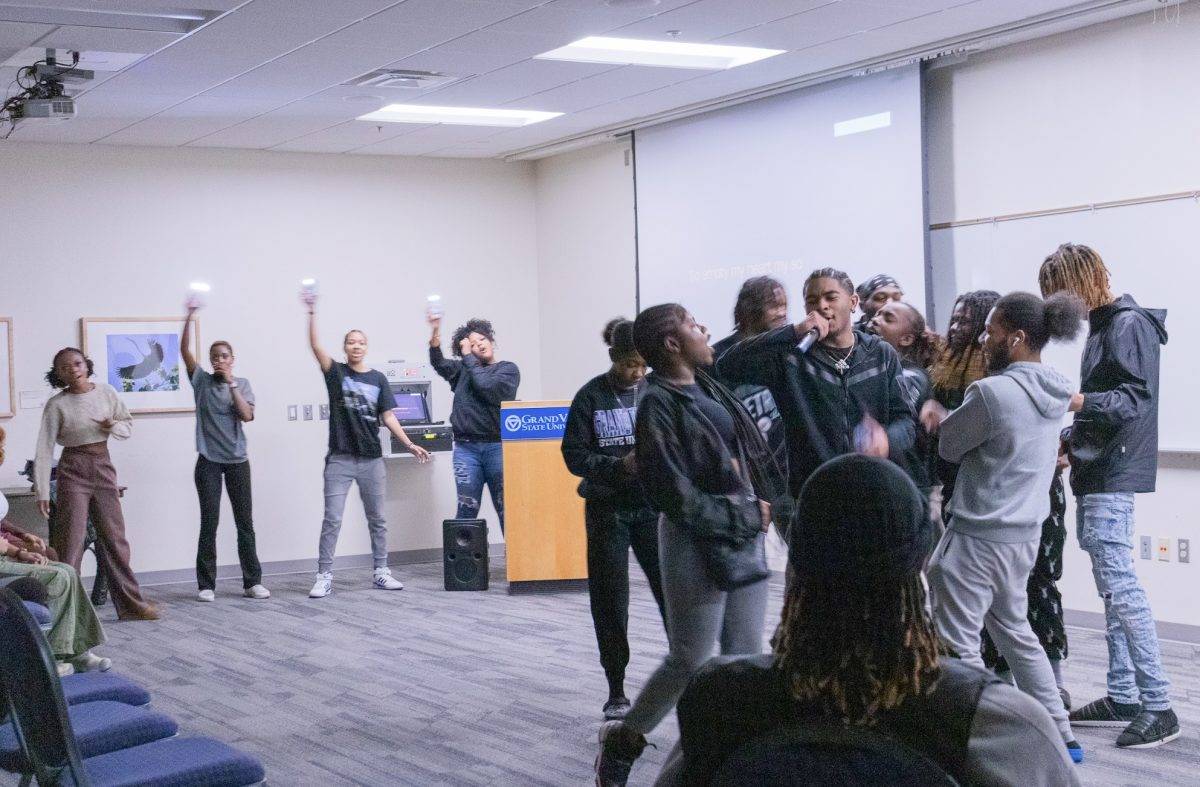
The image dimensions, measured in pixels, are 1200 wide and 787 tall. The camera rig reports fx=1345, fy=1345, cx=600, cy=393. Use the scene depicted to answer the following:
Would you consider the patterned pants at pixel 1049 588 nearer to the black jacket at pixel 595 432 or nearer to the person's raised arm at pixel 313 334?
the black jacket at pixel 595 432

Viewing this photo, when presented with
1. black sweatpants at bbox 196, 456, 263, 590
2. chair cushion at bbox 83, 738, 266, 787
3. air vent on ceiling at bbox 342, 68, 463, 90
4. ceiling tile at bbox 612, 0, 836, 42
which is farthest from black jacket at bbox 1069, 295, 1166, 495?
black sweatpants at bbox 196, 456, 263, 590

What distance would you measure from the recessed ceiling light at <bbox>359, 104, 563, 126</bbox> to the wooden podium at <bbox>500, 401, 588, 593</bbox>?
2107mm

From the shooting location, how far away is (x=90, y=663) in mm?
6359

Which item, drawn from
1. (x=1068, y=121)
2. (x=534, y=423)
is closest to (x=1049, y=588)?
(x=1068, y=121)

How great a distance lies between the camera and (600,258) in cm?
1067

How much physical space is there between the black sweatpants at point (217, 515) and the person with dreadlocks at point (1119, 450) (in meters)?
5.85

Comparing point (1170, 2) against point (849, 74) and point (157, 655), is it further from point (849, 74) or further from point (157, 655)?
point (157, 655)

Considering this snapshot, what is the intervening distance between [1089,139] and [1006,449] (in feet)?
11.4

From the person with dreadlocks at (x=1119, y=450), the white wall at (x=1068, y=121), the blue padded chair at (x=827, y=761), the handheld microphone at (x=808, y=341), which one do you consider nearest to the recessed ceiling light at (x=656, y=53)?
the white wall at (x=1068, y=121)

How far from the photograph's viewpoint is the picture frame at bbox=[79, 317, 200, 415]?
9.56 m

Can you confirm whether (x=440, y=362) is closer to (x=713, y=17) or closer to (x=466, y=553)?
(x=466, y=553)

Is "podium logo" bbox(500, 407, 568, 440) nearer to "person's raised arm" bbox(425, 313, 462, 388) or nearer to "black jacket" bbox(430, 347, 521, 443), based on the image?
"black jacket" bbox(430, 347, 521, 443)

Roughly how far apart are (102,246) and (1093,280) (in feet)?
23.8

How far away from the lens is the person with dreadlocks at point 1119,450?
4602 mm
